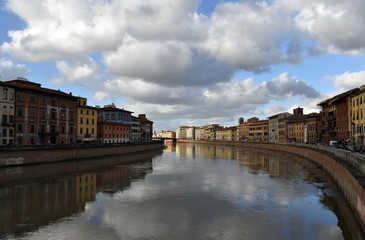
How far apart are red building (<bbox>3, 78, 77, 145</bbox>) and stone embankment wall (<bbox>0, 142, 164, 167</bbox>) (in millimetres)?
8168

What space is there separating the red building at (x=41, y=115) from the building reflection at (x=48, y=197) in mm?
25171

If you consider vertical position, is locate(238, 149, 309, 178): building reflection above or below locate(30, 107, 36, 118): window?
below

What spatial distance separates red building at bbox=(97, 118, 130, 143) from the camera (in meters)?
93.9

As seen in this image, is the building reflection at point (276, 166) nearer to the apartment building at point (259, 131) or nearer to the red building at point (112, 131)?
the red building at point (112, 131)

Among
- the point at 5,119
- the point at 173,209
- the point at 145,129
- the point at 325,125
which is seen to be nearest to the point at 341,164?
the point at 173,209

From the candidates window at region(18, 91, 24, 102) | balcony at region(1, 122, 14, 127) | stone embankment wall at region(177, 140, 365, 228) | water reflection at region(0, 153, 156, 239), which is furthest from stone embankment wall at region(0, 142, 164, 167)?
stone embankment wall at region(177, 140, 365, 228)

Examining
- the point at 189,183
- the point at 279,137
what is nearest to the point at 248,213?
the point at 189,183

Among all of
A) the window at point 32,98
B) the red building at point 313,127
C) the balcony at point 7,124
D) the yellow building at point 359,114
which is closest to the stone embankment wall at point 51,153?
the balcony at point 7,124

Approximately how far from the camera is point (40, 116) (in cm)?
6353

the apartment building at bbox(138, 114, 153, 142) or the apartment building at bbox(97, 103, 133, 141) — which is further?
the apartment building at bbox(138, 114, 153, 142)

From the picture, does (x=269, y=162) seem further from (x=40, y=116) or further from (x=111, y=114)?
(x=111, y=114)

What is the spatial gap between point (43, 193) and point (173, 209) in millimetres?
15490

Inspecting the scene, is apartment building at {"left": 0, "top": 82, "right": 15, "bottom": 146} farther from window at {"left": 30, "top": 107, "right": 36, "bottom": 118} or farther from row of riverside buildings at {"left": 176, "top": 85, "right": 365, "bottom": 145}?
row of riverside buildings at {"left": 176, "top": 85, "right": 365, "bottom": 145}

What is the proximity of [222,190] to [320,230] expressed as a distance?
44.5 ft
